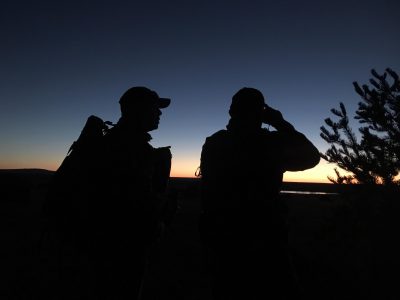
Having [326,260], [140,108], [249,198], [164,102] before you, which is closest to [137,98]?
[140,108]

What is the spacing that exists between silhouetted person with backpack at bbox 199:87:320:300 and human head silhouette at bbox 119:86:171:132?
21.7 inches

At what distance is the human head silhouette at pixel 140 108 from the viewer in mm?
2373

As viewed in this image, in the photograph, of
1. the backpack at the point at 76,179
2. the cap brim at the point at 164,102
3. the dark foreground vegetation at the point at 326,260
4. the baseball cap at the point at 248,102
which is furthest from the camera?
the dark foreground vegetation at the point at 326,260

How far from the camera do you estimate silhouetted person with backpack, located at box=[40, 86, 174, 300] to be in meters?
1.98

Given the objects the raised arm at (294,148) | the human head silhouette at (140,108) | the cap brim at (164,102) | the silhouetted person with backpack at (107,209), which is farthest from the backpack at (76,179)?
the raised arm at (294,148)

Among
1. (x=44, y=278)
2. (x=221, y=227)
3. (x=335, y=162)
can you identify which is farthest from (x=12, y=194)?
(x=221, y=227)

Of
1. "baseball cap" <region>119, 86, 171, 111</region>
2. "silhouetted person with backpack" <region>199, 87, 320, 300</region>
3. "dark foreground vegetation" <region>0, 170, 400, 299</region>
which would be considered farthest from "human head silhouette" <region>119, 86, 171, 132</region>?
"dark foreground vegetation" <region>0, 170, 400, 299</region>

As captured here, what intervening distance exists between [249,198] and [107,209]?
970 millimetres

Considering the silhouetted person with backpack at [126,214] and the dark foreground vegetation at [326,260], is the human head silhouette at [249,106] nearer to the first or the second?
the silhouetted person with backpack at [126,214]

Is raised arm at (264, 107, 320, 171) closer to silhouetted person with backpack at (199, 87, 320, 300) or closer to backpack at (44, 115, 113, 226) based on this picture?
silhouetted person with backpack at (199, 87, 320, 300)

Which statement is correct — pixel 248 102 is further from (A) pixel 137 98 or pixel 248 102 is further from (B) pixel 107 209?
(B) pixel 107 209

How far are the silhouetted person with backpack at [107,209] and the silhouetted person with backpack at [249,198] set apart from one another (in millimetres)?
422

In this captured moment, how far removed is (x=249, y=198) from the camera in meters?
1.90

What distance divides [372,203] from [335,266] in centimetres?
167
